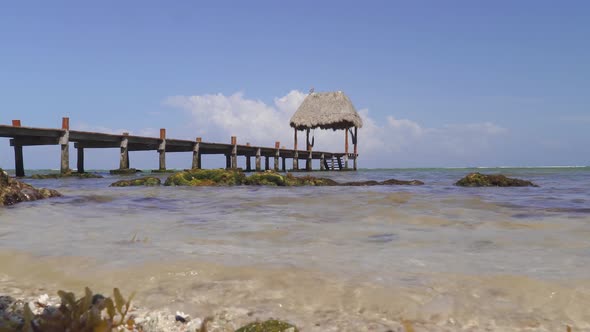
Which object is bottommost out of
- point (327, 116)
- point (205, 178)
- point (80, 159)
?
point (205, 178)

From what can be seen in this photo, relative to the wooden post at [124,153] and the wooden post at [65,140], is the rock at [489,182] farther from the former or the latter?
the wooden post at [124,153]

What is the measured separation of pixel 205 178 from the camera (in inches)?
481

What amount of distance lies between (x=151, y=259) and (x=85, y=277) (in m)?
0.43

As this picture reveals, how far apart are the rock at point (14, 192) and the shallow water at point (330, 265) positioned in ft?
5.54

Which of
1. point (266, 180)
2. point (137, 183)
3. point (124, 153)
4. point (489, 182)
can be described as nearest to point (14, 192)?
point (137, 183)

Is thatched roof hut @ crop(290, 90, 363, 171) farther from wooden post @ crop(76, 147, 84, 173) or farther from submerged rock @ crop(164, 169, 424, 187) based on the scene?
submerged rock @ crop(164, 169, 424, 187)

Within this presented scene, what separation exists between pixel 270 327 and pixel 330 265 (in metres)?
1.03

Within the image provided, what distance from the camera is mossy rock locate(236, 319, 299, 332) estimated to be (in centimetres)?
158

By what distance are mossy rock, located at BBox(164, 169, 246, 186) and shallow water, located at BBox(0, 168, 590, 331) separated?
6815mm

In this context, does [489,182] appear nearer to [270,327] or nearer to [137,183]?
[137,183]

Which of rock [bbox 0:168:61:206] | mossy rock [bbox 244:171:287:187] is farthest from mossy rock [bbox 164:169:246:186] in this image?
rock [bbox 0:168:61:206]

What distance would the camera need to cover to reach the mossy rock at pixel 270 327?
5.18ft

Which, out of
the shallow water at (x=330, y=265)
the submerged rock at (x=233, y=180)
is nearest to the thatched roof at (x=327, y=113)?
the submerged rock at (x=233, y=180)

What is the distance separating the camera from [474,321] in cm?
174
